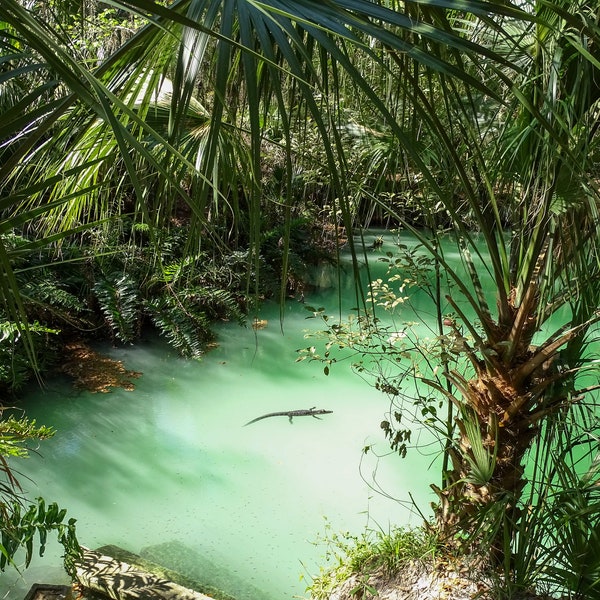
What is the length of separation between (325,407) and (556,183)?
9.24 ft

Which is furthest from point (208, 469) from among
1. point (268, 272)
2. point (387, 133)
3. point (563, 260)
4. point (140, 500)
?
point (268, 272)

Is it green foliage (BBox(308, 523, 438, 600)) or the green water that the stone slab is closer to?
the green water

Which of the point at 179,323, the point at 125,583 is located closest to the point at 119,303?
the point at 179,323

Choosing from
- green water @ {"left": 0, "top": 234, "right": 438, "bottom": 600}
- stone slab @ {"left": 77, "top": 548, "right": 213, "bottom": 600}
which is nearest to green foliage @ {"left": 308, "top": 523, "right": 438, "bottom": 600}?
green water @ {"left": 0, "top": 234, "right": 438, "bottom": 600}

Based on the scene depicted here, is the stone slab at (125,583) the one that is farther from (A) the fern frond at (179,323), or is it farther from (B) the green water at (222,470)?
(A) the fern frond at (179,323)

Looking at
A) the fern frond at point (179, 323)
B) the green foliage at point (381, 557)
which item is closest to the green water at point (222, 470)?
the fern frond at point (179, 323)

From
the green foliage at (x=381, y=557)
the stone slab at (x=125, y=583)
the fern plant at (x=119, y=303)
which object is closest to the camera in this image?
the green foliage at (x=381, y=557)

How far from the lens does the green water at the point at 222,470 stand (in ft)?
9.19

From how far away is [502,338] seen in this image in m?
1.80

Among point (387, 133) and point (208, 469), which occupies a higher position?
point (387, 133)

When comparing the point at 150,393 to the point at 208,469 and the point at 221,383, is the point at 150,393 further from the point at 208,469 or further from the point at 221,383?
the point at 208,469

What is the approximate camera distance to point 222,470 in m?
3.45

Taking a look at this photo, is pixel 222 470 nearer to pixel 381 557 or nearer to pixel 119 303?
pixel 381 557

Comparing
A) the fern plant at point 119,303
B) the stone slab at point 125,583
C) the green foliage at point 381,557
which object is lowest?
the stone slab at point 125,583
